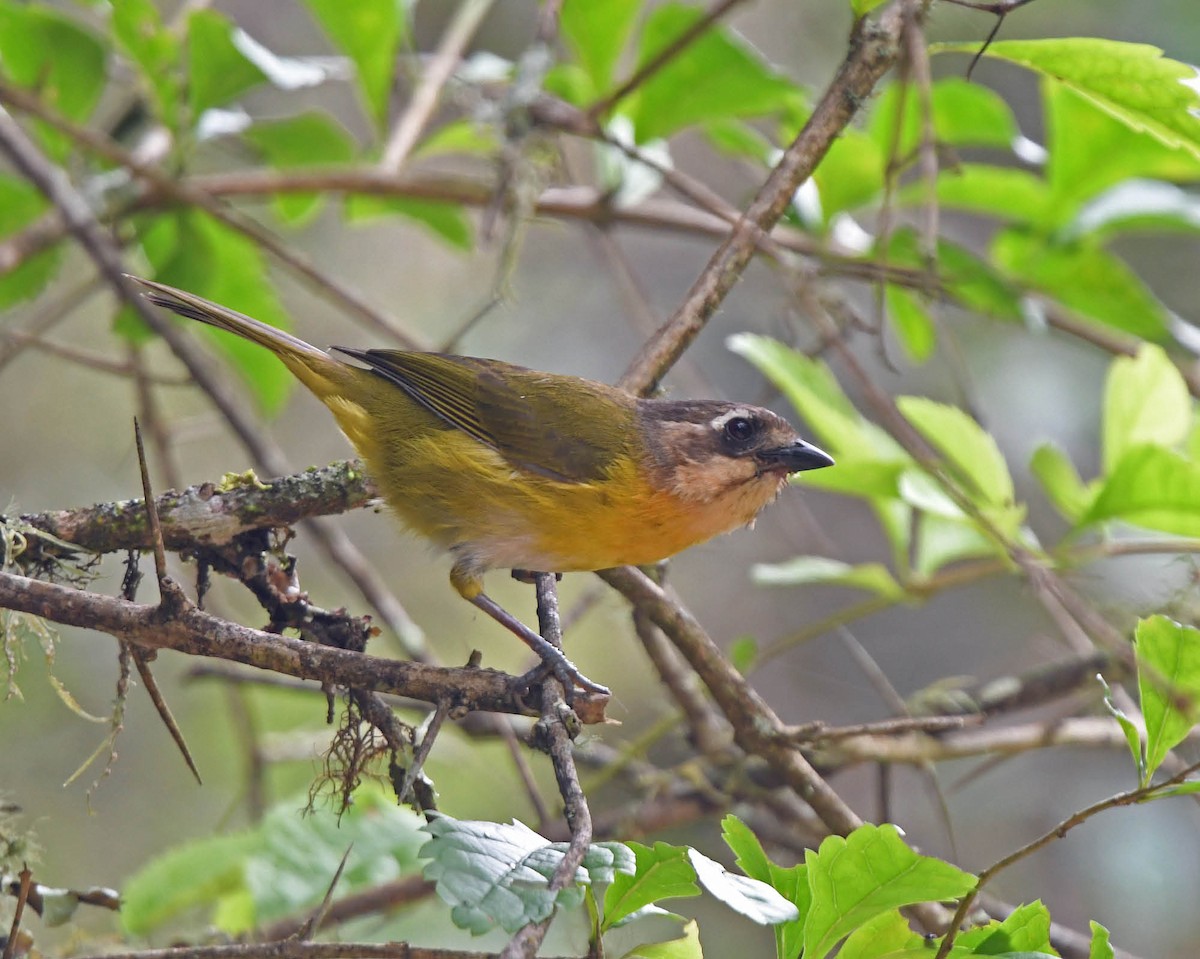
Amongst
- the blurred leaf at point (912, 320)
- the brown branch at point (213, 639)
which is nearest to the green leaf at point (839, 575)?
the blurred leaf at point (912, 320)

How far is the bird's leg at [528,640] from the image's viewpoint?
232 cm

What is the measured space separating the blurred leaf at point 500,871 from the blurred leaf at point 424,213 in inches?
120

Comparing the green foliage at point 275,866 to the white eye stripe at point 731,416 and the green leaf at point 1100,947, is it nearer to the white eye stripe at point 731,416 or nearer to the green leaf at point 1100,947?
the white eye stripe at point 731,416

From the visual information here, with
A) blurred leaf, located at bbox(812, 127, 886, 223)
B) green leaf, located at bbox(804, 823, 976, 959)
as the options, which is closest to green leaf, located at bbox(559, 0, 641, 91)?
blurred leaf, located at bbox(812, 127, 886, 223)

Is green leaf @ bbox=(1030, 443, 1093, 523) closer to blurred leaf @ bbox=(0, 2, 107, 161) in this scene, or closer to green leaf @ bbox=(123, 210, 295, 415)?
green leaf @ bbox=(123, 210, 295, 415)

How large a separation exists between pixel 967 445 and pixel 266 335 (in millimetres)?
1924

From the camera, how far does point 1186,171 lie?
391 cm

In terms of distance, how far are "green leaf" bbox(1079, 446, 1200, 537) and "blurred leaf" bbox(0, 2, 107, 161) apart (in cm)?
334

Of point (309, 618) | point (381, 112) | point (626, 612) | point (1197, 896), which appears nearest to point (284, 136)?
point (381, 112)

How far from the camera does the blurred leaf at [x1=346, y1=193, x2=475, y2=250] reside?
4.27 meters

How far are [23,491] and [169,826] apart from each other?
1.97m

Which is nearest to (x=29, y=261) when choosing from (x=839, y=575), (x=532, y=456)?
(x=532, y=456)

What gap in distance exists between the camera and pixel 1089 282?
13.0ft

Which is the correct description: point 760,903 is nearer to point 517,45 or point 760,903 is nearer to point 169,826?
point 169,826
